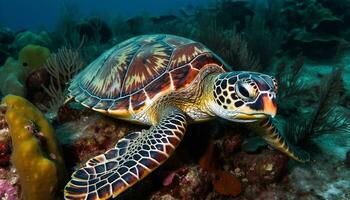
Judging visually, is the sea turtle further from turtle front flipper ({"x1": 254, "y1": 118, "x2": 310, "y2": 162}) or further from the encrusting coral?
the encrusting coral

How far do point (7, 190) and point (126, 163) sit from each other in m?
1.00

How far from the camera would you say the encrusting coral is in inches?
80.9

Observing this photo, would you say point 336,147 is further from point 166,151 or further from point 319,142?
point 166,151

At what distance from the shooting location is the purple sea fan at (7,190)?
7.37 ft

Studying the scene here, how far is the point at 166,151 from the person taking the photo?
222 cm

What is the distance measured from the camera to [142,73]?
10.0 ft

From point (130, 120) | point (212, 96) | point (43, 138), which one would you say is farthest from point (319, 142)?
point (43, 138)

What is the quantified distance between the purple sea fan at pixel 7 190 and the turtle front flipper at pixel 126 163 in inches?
21.0

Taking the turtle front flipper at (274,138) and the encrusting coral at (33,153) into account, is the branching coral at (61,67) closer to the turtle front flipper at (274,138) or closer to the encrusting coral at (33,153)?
the encrusting coral at (33,153)

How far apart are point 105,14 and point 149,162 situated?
12744 mm

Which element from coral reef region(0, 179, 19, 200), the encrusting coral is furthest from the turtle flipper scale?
coral reef region(0, 179, 19, 200)

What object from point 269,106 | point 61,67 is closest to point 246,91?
point 269,106

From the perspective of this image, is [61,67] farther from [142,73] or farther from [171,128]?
[171,128]

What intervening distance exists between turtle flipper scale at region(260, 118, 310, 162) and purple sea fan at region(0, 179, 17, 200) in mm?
2286
